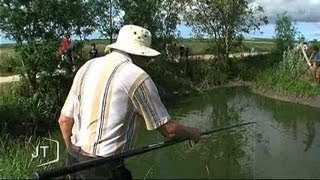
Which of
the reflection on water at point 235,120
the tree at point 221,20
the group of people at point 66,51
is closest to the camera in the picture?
the reflection on water at point 235,120

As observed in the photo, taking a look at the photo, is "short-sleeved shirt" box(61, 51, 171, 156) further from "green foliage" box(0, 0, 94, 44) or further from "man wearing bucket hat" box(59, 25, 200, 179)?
"green foliage" box(0, 0, 94, 44)

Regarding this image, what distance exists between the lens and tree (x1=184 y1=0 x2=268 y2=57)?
95.1ft

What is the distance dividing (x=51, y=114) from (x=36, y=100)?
23.2 inches

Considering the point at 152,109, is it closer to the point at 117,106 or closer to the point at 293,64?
the point at 117,106

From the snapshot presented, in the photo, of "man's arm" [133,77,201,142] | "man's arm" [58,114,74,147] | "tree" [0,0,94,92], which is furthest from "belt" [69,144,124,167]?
"tree" [0,0,94,92]

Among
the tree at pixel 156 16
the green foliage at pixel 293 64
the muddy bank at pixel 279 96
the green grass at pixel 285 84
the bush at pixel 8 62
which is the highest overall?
the tree at pixel 156 16

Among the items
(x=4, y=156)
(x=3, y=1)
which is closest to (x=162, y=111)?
(x=4, y=156)

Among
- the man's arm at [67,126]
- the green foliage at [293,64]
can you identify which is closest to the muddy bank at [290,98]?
the green foliage at [293,64]

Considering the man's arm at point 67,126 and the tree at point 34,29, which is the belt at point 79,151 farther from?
the tree at point 34,29

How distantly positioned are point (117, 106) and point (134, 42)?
0.46m

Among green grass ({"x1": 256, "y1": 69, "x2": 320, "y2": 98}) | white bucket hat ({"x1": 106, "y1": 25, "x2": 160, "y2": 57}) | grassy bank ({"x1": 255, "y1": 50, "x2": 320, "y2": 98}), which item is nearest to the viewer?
white bucket hat ({"x1": 106, "y1": 25, "x2": 160, "y2": 57})

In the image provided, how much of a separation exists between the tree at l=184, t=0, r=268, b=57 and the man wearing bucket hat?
82.5 feet

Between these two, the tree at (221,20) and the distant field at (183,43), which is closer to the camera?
the distant field at (183,43)

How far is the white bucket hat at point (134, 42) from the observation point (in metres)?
3.79
